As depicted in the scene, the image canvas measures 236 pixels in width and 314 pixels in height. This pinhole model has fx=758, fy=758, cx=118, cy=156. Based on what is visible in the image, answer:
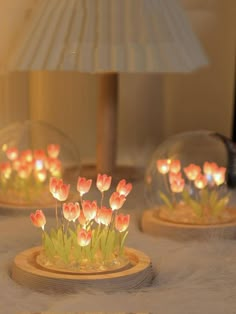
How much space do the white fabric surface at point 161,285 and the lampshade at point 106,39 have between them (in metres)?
0.37

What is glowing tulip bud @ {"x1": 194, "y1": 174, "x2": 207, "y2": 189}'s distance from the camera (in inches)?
60.0

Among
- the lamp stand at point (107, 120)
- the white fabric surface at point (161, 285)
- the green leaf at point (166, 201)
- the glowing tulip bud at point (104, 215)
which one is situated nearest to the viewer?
the white fabric surface at point (161, 285)

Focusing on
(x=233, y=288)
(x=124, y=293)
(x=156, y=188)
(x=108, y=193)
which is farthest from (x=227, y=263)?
(x=108, y=193)

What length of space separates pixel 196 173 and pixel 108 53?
0.33 m

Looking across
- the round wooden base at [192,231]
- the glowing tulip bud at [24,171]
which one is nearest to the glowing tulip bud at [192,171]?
the round wooden base at [192,231]

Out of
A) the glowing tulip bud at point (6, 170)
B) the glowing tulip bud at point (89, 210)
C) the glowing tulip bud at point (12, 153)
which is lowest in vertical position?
the glowing tulip bud at point (6, 170)

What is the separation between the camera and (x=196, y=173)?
1.54m

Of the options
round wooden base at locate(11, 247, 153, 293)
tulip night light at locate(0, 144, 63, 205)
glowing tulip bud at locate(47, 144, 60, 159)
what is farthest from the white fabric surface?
glowing tulip bud at locate(47, 144, 60, 159)

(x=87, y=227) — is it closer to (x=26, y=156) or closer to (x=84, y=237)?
(x=84, y=237)

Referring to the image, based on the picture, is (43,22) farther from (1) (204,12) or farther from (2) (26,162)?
(1) (204,12)

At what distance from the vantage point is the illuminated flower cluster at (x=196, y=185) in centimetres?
151

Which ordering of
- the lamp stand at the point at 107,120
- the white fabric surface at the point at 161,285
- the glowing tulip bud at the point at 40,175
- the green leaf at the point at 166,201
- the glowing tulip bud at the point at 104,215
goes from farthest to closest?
the lamp stand at the point at 107,120
the glowing tulip bud at the point at 40,175
the green leaf at the point at 166,201
the glowing tulip bud at the point at 104,215
the white fabric surface at the point at 161,285

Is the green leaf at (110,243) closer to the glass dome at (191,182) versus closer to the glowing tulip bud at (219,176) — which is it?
the glass dome at (191,182)

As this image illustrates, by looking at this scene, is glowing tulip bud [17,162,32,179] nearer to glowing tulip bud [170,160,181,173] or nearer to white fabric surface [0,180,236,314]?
white fabric surface [0,180,236,314]
